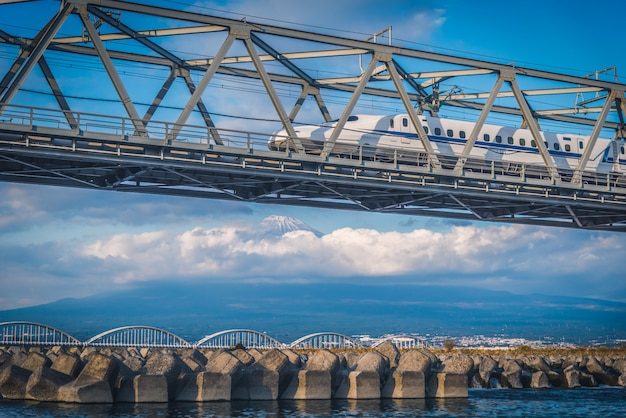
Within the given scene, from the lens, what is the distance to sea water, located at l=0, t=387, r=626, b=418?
2823 centimetres

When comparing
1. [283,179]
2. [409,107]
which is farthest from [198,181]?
[409,107]

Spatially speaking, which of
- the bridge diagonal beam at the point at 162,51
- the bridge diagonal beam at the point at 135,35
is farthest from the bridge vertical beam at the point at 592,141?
the bridge diagonal beam at the point at 135,35

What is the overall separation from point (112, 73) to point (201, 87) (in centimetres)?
449

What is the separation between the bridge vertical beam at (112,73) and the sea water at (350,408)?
15.7m

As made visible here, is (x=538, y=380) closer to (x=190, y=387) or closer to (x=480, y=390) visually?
(x=480, y=390)

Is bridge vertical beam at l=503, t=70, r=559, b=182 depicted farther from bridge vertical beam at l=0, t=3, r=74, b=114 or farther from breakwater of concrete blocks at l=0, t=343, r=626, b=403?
bridge vertical beam at l=0, t=3, r=74, b=114

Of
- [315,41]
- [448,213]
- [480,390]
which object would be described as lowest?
[480,390]

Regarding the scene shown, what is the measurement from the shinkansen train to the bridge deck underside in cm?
155

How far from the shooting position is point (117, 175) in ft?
147

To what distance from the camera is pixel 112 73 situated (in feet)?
135

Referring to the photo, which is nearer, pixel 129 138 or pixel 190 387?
pixel 190 387

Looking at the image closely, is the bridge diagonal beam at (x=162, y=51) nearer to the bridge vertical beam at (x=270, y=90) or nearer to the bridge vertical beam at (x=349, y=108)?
the bridge vertical beam at (x=270, y=90)

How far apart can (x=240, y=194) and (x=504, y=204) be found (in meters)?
16.6

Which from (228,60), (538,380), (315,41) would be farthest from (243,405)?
(228,60)
